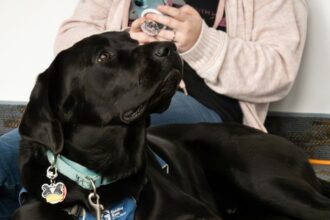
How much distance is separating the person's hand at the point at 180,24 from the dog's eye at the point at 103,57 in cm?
27

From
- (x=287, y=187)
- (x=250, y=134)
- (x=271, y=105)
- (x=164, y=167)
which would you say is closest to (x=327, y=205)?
(x=287, y=187)

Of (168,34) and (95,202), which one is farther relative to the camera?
(168,34)

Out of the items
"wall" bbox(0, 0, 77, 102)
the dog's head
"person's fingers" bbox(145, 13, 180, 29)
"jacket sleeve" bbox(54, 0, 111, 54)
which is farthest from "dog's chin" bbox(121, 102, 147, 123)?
"wall" bbox(0, 0, 77, 102)

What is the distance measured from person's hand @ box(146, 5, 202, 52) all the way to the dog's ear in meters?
0.41

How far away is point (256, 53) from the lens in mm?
1634

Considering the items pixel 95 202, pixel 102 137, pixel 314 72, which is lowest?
pixel 314 72

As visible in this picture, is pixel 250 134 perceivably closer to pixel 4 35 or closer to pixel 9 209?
pixel 9 209

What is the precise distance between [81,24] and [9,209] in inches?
28.9

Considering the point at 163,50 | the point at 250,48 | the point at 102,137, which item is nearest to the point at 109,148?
the point at 102,137

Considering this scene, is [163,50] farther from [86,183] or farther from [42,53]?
[42,53]

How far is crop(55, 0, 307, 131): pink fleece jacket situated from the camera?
1.57 m

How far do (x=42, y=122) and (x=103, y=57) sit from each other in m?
0.21

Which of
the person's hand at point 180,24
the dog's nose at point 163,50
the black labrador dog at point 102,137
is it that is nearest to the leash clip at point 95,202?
the black labrador dog at point 102,137

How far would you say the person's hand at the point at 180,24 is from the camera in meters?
1.41
